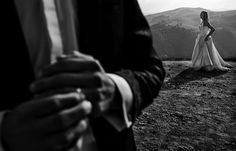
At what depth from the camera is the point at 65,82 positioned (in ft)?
2.28

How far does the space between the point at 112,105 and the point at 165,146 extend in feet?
13.9

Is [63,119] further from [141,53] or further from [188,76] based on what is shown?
[188,76]

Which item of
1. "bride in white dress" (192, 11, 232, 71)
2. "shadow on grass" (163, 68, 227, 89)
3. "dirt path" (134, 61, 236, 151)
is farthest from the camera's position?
"bride in white dress" (192, 11, 232, 71)

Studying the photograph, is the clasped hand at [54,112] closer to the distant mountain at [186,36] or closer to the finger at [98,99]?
the finger at [98,99]

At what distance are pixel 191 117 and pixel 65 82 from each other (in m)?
5.78

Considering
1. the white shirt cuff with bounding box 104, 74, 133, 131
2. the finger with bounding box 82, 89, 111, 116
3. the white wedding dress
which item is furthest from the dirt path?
the finger with bounding box 82, 89, 111, 116

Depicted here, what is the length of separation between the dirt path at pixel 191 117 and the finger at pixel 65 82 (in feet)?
14.0

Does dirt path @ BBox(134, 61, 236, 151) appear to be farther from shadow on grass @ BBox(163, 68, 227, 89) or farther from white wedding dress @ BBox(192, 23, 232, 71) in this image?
white wedding dress @ BBox(192, 23, 232, 71)

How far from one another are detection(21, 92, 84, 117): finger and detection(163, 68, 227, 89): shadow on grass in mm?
8169

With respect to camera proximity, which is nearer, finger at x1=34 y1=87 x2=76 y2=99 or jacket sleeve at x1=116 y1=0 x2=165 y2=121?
finger at x1=34 y1=87 x2=76 y2=99

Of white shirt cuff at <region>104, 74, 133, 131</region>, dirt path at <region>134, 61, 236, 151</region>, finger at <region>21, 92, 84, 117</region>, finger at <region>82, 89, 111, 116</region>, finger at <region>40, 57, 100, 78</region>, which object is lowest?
dirt path at <region>134, 61, 236, 151</region>

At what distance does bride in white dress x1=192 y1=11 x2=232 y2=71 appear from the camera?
10578 mm

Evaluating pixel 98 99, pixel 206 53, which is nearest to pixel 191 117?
pixel 206 53

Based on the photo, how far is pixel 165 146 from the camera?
194 inches
